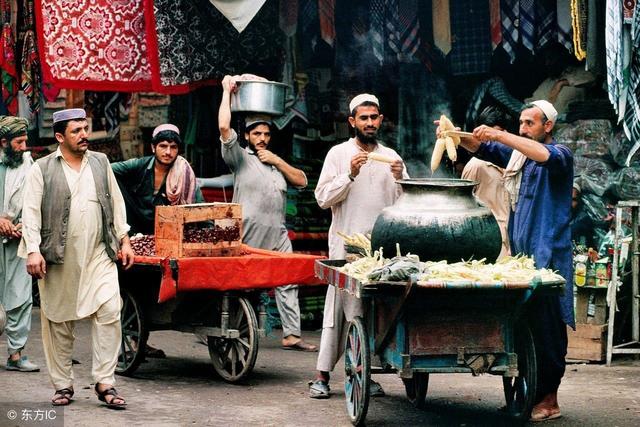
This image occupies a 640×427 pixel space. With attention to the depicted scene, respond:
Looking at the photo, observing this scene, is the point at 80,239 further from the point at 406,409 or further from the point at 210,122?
the point at 210,122

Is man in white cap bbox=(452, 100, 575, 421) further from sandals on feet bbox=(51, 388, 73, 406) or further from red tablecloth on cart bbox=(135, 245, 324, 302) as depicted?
sandals on feet bbox=(51, 388, 73, 406)

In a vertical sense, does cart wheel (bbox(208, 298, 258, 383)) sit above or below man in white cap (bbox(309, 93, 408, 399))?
below

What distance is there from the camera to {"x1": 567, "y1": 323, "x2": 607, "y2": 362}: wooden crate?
9.97 meters

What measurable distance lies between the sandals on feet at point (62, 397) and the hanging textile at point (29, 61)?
21.9 ft

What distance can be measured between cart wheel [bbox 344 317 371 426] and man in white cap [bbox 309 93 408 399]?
0.50 metres

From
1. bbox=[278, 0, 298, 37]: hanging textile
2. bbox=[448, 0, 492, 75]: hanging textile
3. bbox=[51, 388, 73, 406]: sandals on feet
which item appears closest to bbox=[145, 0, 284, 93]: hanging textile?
bbox=[278, 0, 298, 37]: hanging textile

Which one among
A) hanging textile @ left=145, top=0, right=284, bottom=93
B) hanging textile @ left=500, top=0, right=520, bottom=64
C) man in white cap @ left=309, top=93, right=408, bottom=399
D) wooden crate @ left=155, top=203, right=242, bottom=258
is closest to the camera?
man in white cap @ left=309, top=93, right=408, bottom=399

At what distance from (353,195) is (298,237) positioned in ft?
13.4

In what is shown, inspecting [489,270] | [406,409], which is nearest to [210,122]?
[406,409]

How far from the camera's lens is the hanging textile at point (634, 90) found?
931 centimetres

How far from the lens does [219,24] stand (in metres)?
11.9

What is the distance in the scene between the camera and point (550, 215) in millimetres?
7594

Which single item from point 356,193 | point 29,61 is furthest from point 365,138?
point 29,61

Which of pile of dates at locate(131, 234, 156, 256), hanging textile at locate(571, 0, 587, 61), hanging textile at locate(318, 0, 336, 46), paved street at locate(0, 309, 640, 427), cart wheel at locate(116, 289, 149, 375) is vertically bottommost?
paved street at locate(0, 309, 640, 427)
